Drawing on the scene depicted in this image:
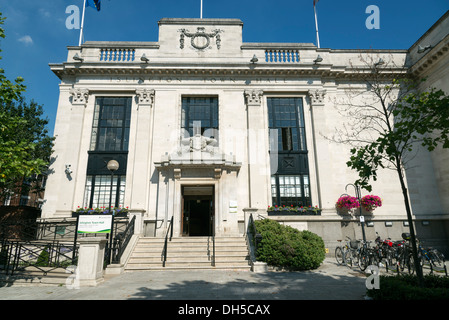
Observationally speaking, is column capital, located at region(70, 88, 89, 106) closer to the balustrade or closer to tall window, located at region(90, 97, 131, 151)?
tall window, located at region(90, 97, 131, 151)

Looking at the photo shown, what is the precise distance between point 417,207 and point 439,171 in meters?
2.88

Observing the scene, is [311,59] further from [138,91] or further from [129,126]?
[129,126]

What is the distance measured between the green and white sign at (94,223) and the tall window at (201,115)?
28.1 feet

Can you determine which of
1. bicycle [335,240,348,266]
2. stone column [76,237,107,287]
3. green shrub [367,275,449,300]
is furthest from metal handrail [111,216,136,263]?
bicycle [335,240,348,266]

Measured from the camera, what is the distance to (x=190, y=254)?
1194cm

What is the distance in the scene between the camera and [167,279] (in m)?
8.81

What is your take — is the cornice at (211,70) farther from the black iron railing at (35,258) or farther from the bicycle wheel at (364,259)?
the bicycle wheel at (364,259)

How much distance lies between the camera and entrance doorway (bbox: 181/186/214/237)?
17.2 metres

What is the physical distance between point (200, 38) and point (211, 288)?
17672mm

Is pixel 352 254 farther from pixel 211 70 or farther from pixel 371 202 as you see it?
pixel 211 70

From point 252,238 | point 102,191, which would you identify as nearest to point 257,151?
point 252,238

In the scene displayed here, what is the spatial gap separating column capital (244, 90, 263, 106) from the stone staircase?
951 centimetres

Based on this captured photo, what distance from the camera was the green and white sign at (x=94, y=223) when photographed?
33.9 feet
